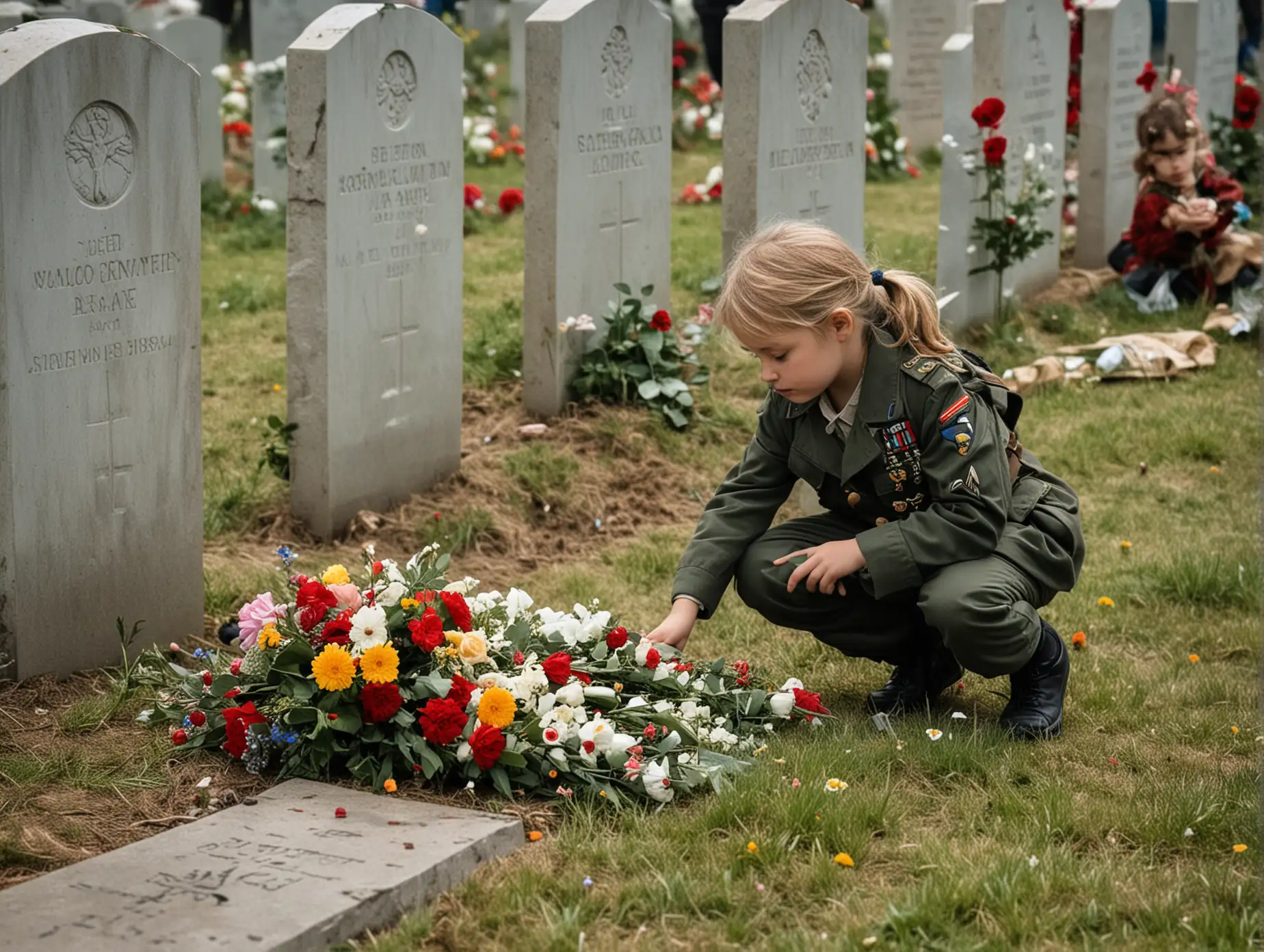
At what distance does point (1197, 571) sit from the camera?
4.82m

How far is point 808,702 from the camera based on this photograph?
370 centimetres

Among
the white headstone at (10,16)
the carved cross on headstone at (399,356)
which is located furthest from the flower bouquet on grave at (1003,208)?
the white headstone at (10,16)

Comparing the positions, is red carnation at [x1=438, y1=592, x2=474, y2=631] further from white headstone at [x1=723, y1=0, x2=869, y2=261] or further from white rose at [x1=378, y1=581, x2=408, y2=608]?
white headstone at [x1=723, y1=0, x2=869, y2=261]

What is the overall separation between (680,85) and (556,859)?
489 inches

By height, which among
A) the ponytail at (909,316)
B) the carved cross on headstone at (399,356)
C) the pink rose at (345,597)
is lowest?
the pink rose at (345,597)

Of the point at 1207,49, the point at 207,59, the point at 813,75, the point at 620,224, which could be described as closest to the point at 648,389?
the point at 620,224

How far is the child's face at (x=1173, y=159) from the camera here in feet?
27.7

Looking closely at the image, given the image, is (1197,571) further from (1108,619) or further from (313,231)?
(313,231)

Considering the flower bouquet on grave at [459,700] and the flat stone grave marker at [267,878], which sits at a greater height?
the flower bouquet on grave at [459,700]

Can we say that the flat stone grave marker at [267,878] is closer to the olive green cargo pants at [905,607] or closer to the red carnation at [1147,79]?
the olive green cargo pants at [905,607]

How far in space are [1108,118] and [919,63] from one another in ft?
14.7

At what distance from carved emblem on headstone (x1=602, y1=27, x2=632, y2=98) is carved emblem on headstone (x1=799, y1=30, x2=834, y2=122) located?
764 mm

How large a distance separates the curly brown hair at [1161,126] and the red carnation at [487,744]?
6509 mm

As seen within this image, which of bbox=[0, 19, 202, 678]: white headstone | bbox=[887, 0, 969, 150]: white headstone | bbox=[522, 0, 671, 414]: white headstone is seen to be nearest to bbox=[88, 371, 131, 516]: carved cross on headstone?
bbox=[0, 19, 202, 678]: white headstone
